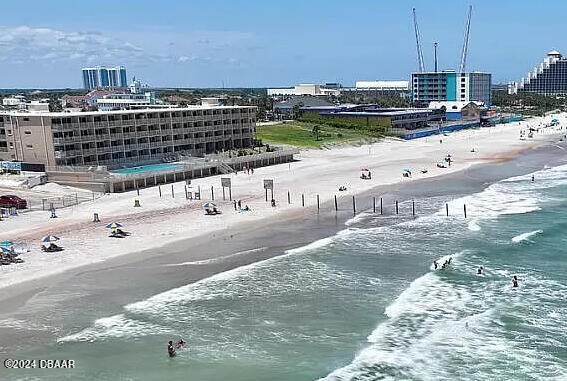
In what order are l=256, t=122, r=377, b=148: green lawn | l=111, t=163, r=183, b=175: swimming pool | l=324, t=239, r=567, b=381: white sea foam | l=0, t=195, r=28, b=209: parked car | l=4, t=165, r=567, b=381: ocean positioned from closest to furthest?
l=324, t=239, r=567, b=381: white sea foam < l=4, t=165, r=567, b=381: ocean < l=0, t=195, r=28, b=209: parked car < l=111, t=163, r=183, b=175: swimming pool < l=256, t=122, r=377, b=148: green lawn

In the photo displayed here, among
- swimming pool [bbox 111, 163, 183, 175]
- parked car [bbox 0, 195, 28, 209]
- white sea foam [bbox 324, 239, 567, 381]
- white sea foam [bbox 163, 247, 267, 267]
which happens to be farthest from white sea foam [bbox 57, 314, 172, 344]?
swimming pool [bbox 111, 163, 183, 175]

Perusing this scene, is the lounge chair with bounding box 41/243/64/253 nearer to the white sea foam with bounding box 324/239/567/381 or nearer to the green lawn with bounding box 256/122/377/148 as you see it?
the white sea foam with bounding box 324/239/567/381

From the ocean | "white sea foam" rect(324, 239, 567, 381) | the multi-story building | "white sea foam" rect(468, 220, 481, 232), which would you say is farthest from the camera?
the multi-story building

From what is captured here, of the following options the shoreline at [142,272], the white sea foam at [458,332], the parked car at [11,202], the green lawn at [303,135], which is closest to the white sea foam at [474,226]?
the shoreline at [142,272]

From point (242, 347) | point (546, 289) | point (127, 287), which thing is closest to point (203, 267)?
point (127, 287)

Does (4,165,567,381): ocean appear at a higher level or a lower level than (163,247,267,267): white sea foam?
lower

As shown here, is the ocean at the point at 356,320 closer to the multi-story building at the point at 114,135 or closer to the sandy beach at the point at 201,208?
the sandy beach at the point at 201,208

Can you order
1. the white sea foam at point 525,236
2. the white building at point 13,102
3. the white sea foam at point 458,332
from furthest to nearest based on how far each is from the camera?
the white building at point 13,102 → the white sea foam at point 525,236 → the white sea foam at point 458,332
